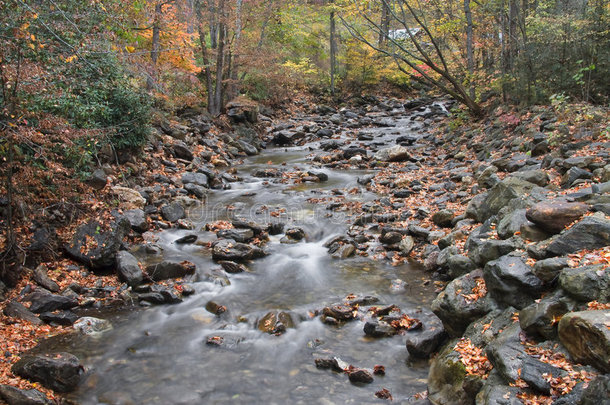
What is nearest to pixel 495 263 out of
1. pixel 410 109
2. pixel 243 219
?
pixel 243 219

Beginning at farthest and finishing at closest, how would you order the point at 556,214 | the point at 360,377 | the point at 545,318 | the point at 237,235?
the point at 237,235
the point at 556,214
the point at 360,377
the point at 545,318

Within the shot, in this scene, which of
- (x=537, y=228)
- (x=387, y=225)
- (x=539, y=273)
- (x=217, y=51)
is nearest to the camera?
(x=539, y=273)

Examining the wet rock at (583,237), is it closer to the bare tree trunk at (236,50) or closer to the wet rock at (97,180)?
the wet rock at (97,180)

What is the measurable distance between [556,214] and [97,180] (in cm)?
921

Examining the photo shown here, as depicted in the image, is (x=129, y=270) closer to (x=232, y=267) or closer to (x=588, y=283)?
(x=232, y=267)

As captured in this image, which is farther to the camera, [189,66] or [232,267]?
[189,66]

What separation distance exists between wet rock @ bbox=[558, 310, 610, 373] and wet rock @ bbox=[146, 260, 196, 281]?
21.2ft

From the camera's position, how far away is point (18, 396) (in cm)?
470

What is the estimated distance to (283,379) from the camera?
5.70 meters

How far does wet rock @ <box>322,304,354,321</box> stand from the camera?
6988 millimetres

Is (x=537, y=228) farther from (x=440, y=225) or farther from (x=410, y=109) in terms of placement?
Result: (x=410, y=109)

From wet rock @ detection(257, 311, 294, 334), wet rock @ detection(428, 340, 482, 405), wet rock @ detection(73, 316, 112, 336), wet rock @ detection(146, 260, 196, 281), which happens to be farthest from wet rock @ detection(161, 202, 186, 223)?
wet rock @ detection(428, 340, 482, 405)

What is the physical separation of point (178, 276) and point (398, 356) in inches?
178

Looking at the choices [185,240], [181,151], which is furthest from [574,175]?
[181,151]
